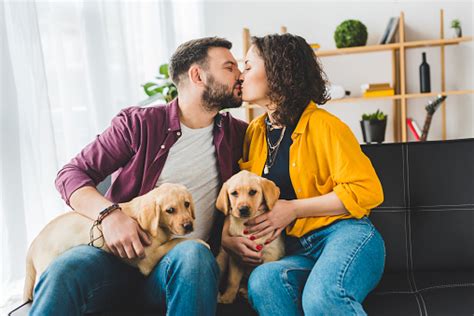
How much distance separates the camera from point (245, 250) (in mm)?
1633

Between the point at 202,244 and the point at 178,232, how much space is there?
0.27 ft

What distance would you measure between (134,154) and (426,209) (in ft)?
3.50

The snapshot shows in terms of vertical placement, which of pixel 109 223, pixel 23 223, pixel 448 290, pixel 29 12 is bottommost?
pixel 448 290

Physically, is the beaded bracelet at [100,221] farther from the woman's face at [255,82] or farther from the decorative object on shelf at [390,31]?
the decorative object on shelf at [390,31]

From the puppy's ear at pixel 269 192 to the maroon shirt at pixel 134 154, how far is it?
21 cm

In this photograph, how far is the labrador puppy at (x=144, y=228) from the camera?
1558 mm

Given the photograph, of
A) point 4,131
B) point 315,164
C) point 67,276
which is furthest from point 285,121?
point 4,131

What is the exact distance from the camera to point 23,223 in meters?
2.19

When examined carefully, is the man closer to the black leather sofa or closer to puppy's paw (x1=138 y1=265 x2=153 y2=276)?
puppy's paw (x1=138 y1=265 x2=153 y2=276)

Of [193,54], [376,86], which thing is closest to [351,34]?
[376,86]

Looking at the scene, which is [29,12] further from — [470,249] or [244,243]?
[470,249]

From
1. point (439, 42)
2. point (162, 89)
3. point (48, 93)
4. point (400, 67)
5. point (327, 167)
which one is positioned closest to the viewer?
point (327, 167)

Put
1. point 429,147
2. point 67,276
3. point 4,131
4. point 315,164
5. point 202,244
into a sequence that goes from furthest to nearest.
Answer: point 4,131 → point 429,147 → point 315,164 → point 202,244 → point 67,276

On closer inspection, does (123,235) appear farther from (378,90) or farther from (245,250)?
(378,90)
